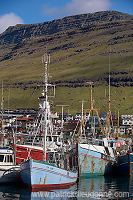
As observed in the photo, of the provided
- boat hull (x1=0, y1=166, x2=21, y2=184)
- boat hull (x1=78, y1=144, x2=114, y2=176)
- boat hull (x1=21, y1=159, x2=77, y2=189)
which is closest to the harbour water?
boat hull (x1=0, y1=166, x2=21, y2=184)

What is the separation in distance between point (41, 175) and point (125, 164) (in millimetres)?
24009

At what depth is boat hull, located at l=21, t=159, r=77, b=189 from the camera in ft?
173

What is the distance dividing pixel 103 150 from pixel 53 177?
67.3 feet

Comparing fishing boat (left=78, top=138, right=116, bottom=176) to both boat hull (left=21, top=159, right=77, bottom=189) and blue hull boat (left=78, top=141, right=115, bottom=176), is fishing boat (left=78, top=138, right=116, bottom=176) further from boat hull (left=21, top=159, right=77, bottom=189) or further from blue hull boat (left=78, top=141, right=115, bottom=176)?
boat hull (left=21, top=159, right=77, bottom=189)

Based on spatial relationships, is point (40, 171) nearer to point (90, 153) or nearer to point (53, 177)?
point (53, 177)

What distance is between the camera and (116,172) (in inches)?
2955

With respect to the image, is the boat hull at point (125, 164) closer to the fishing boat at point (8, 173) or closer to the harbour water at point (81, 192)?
the harbour water at point (81, 192)

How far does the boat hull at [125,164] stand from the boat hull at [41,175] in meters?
18.0

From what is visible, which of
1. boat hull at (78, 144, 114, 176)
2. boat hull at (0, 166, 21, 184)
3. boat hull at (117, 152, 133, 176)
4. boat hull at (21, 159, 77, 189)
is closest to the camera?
boat hull at (21, 159, 77, 189)

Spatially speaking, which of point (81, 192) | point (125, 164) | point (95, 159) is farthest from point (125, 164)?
point (81, 192)

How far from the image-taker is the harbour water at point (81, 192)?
51.7 meters

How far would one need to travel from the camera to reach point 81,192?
181 ft

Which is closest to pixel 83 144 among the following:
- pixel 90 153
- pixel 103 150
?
pixel 90 153

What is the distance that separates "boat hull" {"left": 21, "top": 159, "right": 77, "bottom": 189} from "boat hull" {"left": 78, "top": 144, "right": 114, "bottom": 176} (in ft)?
35.8
